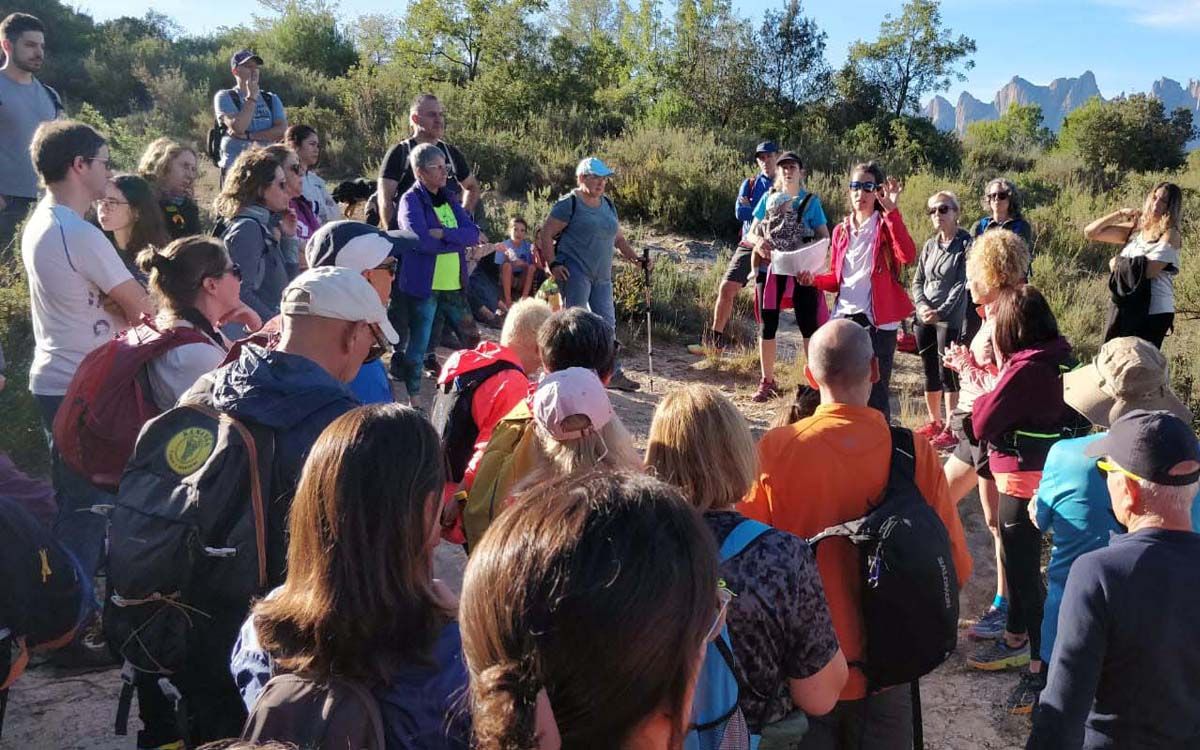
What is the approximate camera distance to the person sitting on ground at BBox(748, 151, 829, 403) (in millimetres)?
7066

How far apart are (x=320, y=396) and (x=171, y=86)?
1699 centimetres

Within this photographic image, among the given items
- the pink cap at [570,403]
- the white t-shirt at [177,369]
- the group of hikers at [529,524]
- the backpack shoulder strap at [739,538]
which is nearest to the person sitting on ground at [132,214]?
the group of hikers at [529,524]

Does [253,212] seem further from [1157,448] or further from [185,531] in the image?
[1157,448]

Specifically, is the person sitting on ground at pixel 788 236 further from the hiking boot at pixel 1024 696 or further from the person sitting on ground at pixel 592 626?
the person sitting on ground at pixel 592 626

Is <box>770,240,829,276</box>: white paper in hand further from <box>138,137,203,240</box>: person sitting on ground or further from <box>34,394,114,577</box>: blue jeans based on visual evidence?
<box>34,394,114,577</box>: blue jeans

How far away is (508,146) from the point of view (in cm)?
1575

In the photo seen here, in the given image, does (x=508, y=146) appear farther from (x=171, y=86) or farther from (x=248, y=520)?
(x=248, y=520)

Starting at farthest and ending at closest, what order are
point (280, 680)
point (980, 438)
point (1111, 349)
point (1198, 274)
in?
point (1198, 274) < point (980, 438) < point (1111, 349) < point (280, 680)

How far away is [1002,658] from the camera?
13.8 feet

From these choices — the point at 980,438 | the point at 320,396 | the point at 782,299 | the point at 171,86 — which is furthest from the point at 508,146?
the point at 320,396

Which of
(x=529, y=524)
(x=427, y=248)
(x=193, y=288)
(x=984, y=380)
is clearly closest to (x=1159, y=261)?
(x=984, y=380)

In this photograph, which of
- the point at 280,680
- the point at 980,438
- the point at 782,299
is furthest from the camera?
the point at 782,299

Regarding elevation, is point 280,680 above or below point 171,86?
below

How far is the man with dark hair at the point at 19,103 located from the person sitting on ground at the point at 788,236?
16.8 ft
